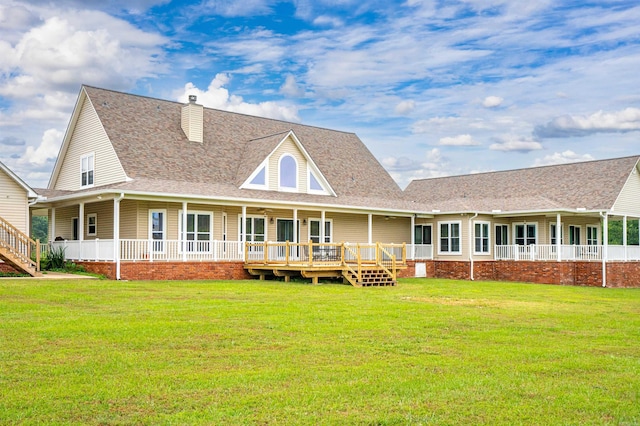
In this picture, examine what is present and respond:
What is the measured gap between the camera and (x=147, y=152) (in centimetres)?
2773

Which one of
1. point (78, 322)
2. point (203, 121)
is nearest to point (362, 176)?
point (203, 121)

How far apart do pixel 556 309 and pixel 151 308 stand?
940 cm

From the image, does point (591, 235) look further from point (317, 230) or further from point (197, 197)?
point (197, 197)

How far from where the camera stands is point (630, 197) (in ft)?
108

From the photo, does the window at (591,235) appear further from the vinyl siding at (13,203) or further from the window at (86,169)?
the vinyl siding at (13,203)

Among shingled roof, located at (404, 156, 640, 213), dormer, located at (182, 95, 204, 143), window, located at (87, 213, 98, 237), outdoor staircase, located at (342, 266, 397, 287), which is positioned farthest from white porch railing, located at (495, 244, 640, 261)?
window, located at (87, 213, 98, 237)

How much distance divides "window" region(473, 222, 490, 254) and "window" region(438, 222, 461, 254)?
835mm

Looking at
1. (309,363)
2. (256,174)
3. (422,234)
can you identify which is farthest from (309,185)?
(309,363)

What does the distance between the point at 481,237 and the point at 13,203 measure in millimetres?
20365

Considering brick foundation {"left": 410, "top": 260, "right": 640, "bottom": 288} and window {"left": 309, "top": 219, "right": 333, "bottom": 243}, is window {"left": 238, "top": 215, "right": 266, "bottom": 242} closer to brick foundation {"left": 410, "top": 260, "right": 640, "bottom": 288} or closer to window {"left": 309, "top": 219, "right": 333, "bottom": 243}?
window {"left": 309, "top": 219, "right": 333, "bottom": 243}

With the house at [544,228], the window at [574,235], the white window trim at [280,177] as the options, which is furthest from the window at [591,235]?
the white window trim at [280,177]

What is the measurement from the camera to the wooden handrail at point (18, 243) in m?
22.3

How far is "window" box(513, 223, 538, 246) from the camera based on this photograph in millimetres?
32969

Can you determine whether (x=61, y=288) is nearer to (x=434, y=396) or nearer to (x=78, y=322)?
(x=78, y=322)
